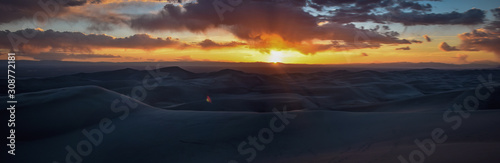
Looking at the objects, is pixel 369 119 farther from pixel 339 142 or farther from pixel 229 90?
pixel 229 90

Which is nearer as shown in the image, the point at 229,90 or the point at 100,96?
the point at 100,96

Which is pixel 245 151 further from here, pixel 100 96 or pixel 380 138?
pixel 100 96

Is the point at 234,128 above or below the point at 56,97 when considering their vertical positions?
below

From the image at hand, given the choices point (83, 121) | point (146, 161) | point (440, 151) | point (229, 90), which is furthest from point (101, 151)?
point (229, 90)

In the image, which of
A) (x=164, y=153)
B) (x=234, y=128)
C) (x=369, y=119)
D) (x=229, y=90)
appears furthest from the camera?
(x=229, y=90)

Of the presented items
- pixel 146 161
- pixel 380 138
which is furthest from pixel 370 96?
pixel 146 161

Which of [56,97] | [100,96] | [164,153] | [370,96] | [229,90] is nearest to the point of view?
[164,153]

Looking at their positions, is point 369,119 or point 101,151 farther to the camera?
point 369,119

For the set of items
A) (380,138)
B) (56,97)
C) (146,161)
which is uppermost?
(56,97)

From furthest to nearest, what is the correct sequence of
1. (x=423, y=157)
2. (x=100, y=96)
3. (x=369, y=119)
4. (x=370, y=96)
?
(x=370, y=96), (x=100, y=96), (x=369, y=119), (x=423, y=157)
